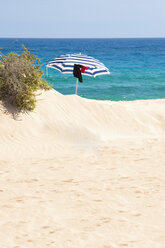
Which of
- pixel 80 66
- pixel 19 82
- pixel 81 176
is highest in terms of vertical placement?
pixel 80 66

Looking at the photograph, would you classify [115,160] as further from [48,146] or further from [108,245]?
[108,245]

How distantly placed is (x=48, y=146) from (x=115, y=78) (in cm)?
2146

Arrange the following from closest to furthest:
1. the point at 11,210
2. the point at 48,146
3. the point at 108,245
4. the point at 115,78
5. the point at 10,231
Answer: the point at 108,245 < the point at 10,231 < the point at 11,210 < the point at 48,146 < the point at 115,78

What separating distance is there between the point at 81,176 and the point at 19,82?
429 cm

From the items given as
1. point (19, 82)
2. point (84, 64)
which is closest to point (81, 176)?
point (19, 82)

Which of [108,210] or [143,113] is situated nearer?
[108,210]

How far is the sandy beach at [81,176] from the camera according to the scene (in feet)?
15.9

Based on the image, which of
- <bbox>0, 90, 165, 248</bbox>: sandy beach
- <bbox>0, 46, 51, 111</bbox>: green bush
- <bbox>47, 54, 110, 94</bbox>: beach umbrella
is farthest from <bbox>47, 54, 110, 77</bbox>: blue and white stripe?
<bbox>0, 46, 51, 111</bbox>: green bush

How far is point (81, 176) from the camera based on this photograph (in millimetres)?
7188

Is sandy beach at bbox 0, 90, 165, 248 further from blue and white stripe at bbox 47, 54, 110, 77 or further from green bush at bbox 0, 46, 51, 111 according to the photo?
blue and white stripe at bbox 47, 54, 110, 77

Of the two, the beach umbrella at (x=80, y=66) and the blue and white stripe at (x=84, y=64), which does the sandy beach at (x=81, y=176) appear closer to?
the beach umbrella at (x=80, y=66)

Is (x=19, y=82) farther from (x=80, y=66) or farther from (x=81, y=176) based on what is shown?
(x=81, y=176)

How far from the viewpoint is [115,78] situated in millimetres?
29703

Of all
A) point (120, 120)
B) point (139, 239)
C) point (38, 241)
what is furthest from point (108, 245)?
point (120, 120)
